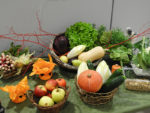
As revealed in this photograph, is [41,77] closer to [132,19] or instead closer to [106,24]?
[106,24]

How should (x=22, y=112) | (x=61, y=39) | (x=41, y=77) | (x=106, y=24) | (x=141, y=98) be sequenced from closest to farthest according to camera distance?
1. (x=22, y=112)
2. (x=141, y=98)
3. (x=41, y=77)
4. (x=61, y=39)
5. (x=106, y=24)

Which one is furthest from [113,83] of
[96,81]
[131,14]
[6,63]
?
[131,14]

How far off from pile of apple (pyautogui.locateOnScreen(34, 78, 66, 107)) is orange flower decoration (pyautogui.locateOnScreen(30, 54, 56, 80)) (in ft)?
0.50

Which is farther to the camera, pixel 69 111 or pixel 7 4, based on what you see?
pixel 7 4

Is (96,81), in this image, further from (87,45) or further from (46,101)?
(87,45)

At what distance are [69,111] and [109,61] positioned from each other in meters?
0.57

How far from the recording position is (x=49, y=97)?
32.0 inches

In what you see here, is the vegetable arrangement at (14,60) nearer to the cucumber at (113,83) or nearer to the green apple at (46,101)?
the green apple at (46,101)

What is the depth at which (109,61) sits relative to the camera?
1264 millimetres

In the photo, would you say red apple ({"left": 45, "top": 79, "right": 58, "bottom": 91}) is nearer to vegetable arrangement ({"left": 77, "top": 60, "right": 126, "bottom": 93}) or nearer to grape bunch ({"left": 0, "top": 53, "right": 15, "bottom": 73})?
vegetable arrangement ({"left": 77, "top": 60, "right": 126, "bottom": 93})

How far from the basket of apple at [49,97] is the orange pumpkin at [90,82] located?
94 mm

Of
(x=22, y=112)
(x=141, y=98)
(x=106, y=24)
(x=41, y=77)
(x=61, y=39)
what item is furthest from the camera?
(x=106, y=24)

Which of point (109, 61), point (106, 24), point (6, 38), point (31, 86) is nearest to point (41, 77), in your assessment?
point (31, 86)

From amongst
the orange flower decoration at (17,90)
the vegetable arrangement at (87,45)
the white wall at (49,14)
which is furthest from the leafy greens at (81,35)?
the orange flower decoration at (17,90)
